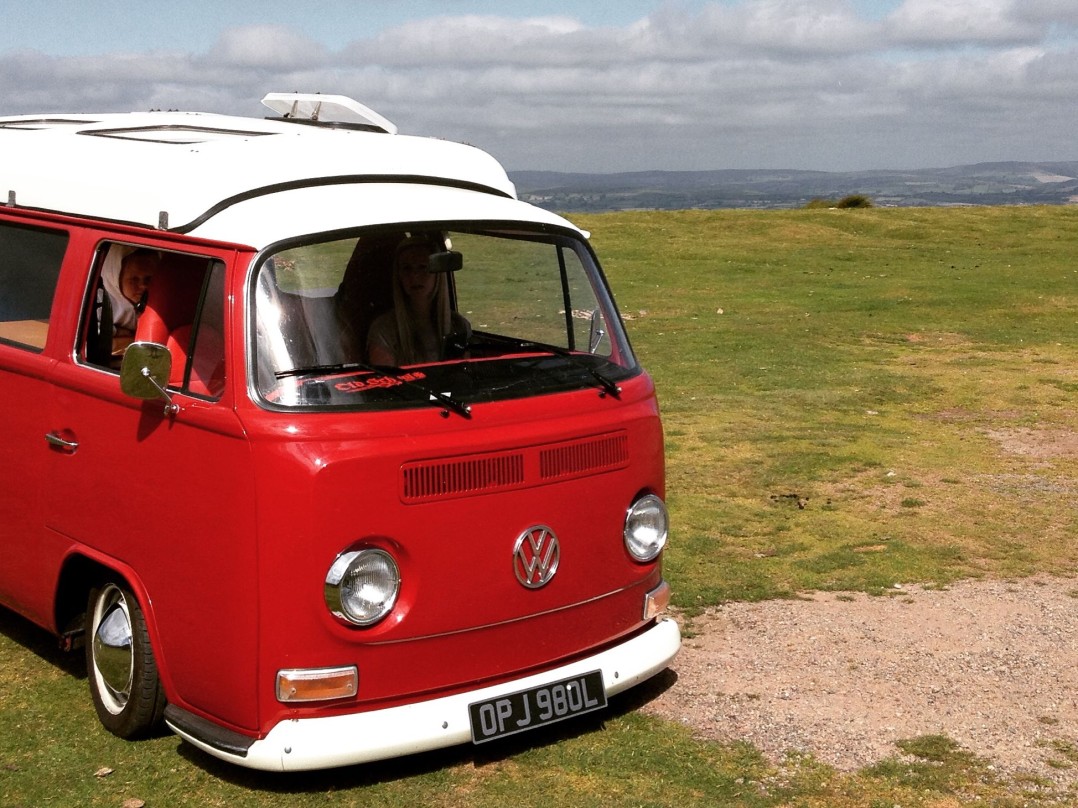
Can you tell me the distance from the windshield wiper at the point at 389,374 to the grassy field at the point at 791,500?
1371mm

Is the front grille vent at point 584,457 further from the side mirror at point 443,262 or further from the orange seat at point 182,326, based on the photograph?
the orange seat at point 182,326

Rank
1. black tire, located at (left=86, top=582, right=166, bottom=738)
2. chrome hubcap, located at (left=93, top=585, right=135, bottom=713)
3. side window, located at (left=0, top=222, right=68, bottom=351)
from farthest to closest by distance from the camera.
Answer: side window, located at (left=0, top=222, right=68, bottom=351)
chrome hubcap, located at (left=93, top=585, right=135, bottom=713)
black tire, located at (left=86, top=582, right=166, bottom=738)

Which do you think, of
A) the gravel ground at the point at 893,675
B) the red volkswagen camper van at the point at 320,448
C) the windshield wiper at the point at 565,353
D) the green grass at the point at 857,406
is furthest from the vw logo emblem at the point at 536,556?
the green grass at the point at 857,406

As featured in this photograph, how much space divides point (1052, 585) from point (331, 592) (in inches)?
177

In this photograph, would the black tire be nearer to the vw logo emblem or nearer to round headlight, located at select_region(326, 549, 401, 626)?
round headlight, located at select_region(326, 549, 401, 626)

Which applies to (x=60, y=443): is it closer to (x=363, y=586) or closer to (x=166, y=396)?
(x=166, y=396)

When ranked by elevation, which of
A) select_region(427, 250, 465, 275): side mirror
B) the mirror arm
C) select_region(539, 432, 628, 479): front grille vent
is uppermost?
select_region(427, 250, 465, 275): side mirror

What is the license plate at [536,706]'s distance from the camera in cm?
494

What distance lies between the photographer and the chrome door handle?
5469 mm

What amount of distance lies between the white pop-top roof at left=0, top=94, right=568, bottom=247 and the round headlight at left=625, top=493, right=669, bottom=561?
1.24 m

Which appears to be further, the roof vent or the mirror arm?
the roof vent

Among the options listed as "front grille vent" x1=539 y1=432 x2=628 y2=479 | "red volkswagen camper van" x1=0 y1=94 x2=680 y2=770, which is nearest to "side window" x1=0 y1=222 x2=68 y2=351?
"red volkswagen camper van" x1=0 y1=94 x2=680 y2=770

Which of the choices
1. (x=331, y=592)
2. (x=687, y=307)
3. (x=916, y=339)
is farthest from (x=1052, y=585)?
(x=687, y=307)

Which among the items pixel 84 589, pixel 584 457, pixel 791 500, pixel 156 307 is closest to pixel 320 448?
pixel 584 457
